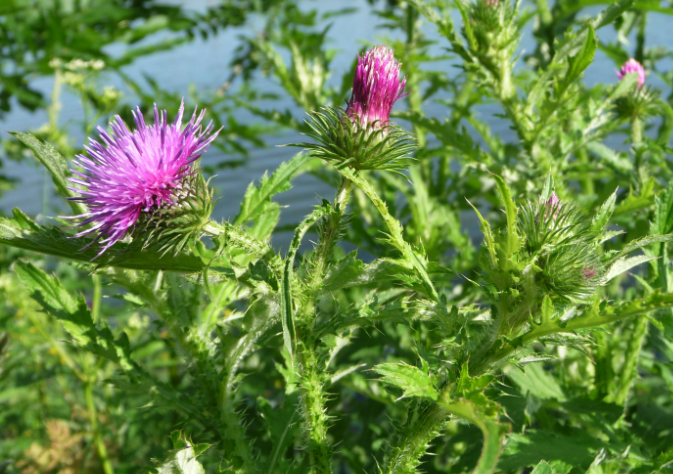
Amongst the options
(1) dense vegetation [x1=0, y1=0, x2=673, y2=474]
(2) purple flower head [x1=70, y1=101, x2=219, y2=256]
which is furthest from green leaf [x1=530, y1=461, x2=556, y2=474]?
(2) purple flower head [x1=70, y1=101, x2=219, y2=256]

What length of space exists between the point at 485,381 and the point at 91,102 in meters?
3.59

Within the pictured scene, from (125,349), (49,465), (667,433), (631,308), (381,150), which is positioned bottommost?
(49,465)

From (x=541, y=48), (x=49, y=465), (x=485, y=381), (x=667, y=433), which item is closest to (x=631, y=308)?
(x=485, y=381)

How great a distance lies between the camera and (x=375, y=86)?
1447 millimetres

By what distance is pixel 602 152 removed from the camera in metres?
2.38

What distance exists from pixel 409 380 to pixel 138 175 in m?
0.85

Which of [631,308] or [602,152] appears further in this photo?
[602,152]

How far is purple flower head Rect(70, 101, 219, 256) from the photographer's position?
1.30m

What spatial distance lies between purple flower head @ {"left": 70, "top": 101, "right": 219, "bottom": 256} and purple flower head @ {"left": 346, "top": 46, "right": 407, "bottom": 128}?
436mm

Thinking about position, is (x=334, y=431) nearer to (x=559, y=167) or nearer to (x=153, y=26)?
(x=559, y=167)

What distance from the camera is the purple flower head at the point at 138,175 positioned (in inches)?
51.0

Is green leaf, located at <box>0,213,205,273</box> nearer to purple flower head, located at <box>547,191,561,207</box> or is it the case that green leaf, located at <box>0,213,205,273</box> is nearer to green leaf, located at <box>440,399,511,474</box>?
green leaf, located at <box>440,399,511,474</box>

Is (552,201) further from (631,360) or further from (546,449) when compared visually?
(631,360)

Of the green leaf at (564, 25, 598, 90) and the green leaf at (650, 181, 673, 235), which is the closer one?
the green leaf at (650, 181, 673, 235)
